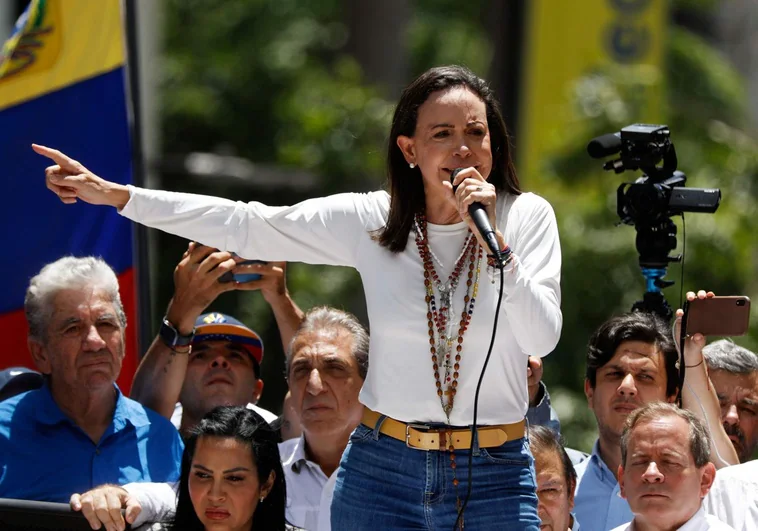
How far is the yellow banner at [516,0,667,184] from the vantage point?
14219mm

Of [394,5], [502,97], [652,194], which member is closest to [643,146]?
[652,194]

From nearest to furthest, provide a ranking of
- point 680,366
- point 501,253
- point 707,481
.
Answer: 1. point 501,253
2. point 707,481
3. point 680,366

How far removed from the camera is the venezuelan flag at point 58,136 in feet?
21.6

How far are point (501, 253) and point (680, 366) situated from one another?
1.62 metres

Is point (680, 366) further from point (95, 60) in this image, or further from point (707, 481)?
point (95, 60)

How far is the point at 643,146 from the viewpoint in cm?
588

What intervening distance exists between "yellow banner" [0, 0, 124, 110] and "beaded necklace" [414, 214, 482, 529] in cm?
289

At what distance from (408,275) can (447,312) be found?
16 centimetres

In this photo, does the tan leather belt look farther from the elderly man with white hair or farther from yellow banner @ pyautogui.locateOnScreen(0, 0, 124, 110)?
yellow banner @ pyautogui.locateOnScreen(0, 0, 124, 110)

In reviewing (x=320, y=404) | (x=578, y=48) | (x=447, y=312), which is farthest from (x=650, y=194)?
(x=578, y=48)

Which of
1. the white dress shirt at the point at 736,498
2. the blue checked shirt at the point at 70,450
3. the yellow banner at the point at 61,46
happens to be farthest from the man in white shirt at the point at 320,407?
the yellow banner at the point at 61,46

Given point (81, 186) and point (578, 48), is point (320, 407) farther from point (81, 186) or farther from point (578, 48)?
point (578, 48)

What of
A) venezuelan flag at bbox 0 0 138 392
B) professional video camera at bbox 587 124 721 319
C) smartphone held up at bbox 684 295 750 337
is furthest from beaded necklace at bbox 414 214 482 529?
venezuelan flag at bbox 0 0 138 392

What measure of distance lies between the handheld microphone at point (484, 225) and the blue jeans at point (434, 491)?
1.95 ft
